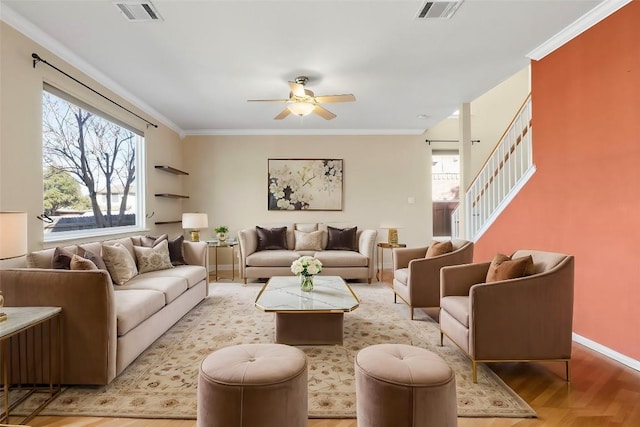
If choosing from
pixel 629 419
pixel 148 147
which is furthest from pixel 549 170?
pixel 148 147

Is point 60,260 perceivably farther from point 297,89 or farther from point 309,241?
point 309,241

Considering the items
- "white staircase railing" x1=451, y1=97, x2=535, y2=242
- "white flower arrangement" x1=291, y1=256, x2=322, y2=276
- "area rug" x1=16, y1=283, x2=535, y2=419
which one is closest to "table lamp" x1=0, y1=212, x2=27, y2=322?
"area rug" x1=16, y1=283, x2=535, y2=419

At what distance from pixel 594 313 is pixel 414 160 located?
13.7 feet

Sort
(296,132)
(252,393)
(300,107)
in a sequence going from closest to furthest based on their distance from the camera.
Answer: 1. (252,393)
2. (300,107)
3. (296,132)

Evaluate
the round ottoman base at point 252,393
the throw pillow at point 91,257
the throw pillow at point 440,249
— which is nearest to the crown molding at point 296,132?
the throw pillow at point 440,249

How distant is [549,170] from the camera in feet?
10.9

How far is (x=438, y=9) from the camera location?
260cm

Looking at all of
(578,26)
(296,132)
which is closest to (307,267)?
(578,26)

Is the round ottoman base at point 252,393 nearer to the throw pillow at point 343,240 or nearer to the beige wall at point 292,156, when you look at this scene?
the throw pillow at point 343,240

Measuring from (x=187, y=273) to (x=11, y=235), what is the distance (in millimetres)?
1954

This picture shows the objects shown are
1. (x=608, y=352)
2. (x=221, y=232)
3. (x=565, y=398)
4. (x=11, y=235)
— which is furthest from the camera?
(x=221, y=232)

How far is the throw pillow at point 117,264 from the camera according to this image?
3213mm

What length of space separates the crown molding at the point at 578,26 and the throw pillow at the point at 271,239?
412cm

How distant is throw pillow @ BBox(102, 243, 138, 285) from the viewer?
321 centimetres
